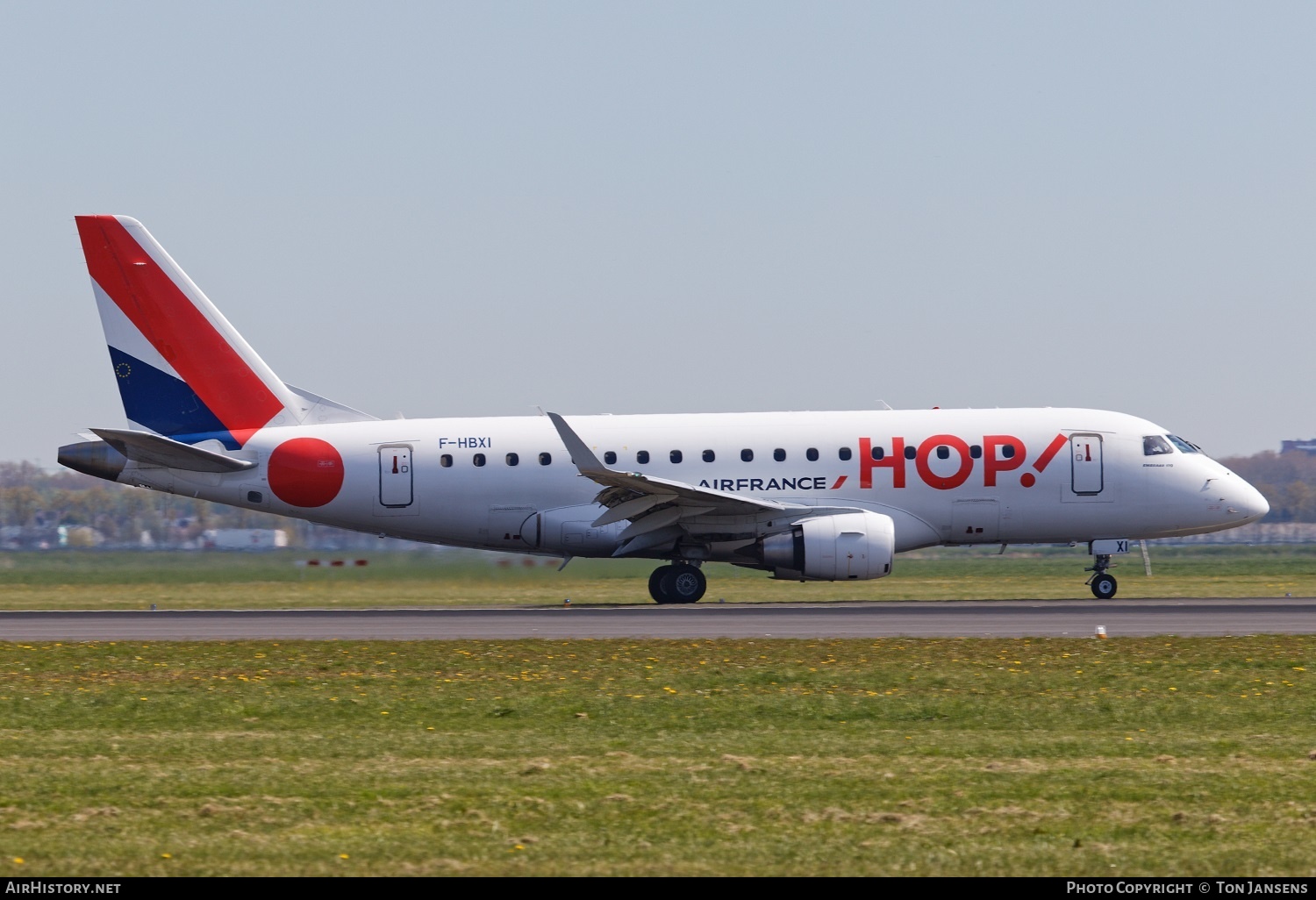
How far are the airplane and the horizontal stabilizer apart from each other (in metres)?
0.05

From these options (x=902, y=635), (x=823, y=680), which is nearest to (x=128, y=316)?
(x=902, y=635)

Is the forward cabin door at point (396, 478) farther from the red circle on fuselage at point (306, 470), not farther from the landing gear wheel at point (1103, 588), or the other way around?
the landing gear wheel at point (1103, 588)

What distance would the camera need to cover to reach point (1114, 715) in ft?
46.8

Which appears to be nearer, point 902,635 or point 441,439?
point 902,635

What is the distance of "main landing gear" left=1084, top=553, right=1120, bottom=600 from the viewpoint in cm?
3175

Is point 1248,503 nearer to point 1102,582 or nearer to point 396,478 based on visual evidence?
point 1102,582

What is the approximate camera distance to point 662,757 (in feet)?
39.5

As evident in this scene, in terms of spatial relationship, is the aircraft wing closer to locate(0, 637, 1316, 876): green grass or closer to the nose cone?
the nose cone

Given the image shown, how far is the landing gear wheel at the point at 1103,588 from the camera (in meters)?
31.7

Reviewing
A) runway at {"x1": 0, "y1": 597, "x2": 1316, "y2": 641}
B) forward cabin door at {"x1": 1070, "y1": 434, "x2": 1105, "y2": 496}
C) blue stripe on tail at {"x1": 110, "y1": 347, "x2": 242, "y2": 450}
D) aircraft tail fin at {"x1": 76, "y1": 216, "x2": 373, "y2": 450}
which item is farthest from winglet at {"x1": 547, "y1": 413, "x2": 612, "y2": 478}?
forward cabin door at {"x1": 1070, "y1": 434, "x2": 1105, "y2": 496}

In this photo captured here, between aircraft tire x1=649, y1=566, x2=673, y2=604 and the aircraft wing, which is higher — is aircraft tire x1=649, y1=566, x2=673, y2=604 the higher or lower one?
the lower one

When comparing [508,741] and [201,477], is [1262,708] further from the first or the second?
[201,477]

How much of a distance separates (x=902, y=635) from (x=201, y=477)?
17.5 m

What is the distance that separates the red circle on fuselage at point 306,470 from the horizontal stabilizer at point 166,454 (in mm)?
614
